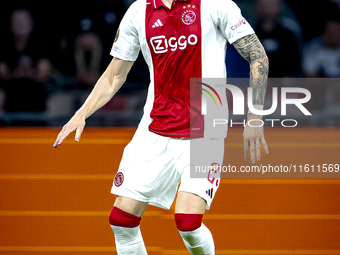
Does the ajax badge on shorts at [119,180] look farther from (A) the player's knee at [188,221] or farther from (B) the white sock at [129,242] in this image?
(A) the player's knee at [188,221]

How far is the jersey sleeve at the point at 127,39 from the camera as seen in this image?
2211mm

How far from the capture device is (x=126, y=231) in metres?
2.11

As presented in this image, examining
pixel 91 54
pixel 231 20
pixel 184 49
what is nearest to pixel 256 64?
pixel 231 20

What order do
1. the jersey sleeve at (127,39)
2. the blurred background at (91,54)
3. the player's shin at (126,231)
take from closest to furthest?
the player's shin at (126,231)
the jersey sleeve at (127,39)
the blurred background at (91,54)

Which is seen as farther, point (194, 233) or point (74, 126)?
point (74, 126)

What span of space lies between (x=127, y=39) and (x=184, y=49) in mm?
369

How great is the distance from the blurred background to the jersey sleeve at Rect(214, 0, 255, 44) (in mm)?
1977

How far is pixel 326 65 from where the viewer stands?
4328 mm

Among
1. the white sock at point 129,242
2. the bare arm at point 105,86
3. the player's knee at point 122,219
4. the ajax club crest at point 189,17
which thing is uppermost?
the ajax club crest at point 189,17

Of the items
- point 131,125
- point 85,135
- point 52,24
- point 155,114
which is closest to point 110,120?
point 131,125

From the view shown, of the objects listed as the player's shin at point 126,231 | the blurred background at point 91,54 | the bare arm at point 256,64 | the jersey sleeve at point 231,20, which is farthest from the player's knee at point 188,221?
the blurred background at point 91,54

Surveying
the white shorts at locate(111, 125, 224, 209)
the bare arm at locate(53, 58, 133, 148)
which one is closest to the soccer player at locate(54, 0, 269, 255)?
the white shorts at locate(111, 125, 224, 209)

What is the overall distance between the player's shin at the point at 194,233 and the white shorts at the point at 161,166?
0.11m

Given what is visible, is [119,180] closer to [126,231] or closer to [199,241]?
[126,231]
